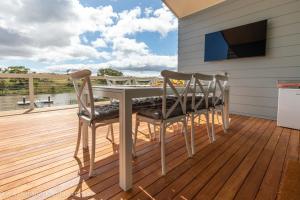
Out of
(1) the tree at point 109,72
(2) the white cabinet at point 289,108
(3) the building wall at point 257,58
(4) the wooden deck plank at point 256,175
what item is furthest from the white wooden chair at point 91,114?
(3) the building wall at point 257,58

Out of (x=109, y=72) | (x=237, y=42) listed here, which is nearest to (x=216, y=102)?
(x=237, y=42)

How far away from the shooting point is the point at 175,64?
5.21m

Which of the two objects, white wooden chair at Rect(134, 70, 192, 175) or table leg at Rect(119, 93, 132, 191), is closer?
table leg at Rect(119, 93, 132, 191)

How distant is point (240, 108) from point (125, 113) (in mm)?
3544

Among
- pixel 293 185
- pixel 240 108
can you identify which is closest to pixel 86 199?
pixel 293 185

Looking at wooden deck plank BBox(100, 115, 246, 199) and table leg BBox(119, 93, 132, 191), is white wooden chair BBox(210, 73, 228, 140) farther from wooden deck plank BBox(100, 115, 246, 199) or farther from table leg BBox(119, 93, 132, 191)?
table leg BBox(119, 93, 132, 191)

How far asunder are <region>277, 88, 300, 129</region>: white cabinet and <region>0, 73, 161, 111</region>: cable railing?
86.8 inches

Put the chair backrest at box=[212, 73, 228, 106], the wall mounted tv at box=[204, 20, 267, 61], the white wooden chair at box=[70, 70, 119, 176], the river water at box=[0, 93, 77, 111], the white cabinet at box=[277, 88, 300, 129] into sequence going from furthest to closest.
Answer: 1. the river water at box=[0, 93, 77, 111]
2. the wall mounted tv at box=[204, 20, 267, 61]
3. the white cabinet at box=[277, 88, 300, 129]
4. the chair backrest at box=[212, 73, 228, 106]
5. the white wooden chair at box=[70, 70, 119, 176]

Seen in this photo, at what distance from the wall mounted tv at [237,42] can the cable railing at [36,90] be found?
1.64m

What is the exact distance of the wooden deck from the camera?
114 centimetres

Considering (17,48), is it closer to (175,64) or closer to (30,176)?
(175,64)

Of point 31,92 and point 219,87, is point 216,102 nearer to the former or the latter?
point 219,87

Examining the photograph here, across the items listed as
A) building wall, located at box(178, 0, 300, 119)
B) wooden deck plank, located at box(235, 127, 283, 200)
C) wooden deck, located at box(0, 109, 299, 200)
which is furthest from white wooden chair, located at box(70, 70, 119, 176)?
building wall, located at box(178, 0, 300, 119)

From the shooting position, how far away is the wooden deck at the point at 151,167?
1.14 metres
